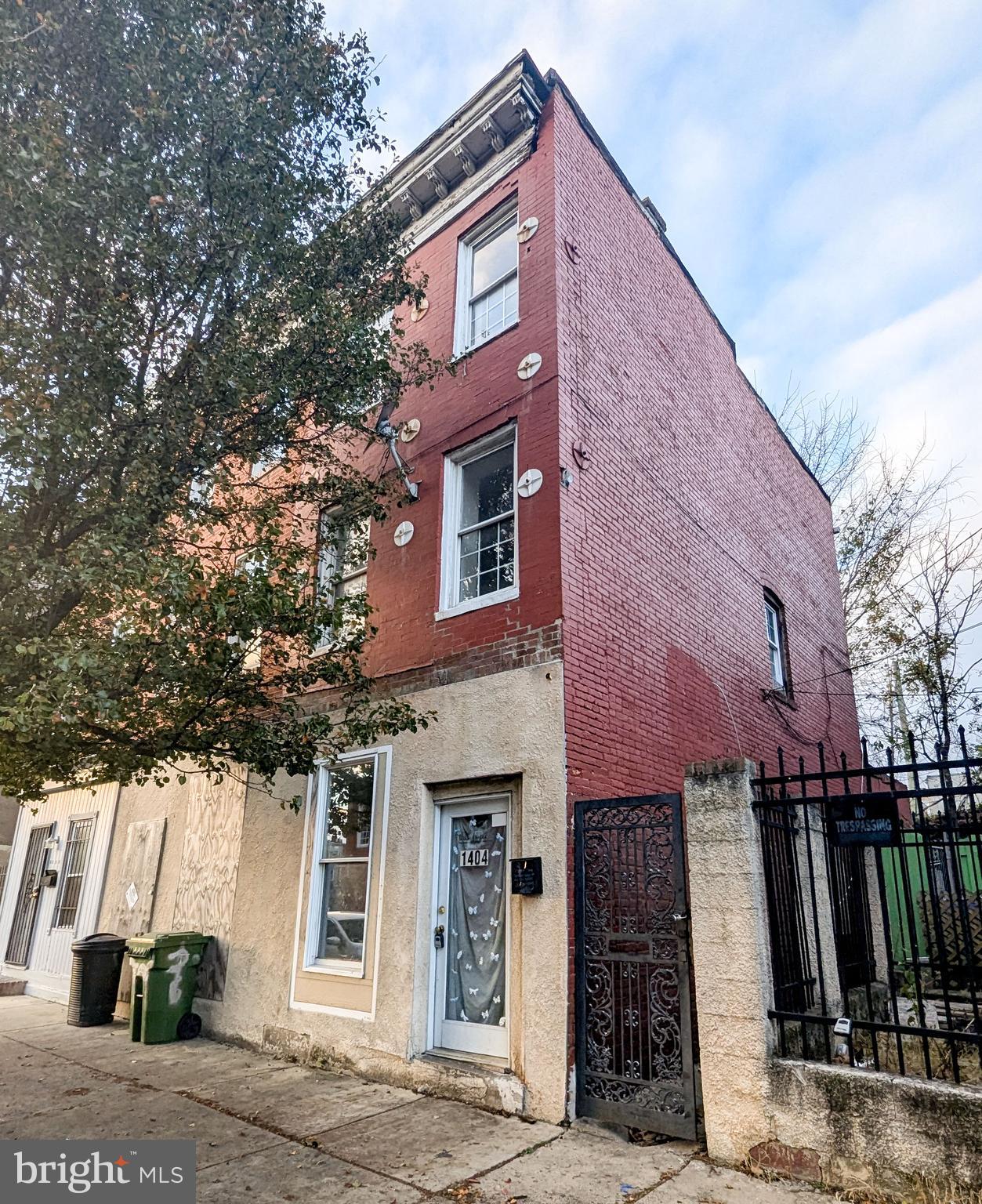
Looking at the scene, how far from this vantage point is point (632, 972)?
5930 millimetres

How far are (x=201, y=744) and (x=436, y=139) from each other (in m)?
7.97

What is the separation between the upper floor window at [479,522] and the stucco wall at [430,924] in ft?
3.89

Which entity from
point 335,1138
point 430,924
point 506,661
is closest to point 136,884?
point 430,924

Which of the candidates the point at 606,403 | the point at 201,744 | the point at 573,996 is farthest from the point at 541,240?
the point at 573,996

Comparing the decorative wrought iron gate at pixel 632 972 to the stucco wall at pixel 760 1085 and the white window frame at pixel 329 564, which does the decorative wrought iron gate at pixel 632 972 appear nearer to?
the stucco wall at pixel 760 1085

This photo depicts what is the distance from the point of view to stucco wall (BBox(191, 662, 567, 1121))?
603cm

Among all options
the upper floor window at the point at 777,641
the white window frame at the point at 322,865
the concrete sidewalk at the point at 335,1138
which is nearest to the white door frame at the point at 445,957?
the concrete sidewalk at the point at 335,1138

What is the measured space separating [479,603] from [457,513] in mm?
1397

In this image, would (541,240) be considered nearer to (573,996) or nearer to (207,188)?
(207,188)

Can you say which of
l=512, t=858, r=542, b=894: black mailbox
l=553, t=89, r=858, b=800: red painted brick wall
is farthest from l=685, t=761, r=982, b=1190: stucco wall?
l=553, t=89, r=858, b=800: red painted brick wall

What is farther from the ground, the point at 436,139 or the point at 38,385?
the point at 436,139

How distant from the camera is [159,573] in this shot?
19.4ft

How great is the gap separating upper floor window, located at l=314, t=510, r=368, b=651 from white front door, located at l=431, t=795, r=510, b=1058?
9.25ft

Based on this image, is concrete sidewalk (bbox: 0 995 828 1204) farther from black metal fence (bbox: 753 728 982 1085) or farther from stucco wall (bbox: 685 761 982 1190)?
black metal fence (bbox: 753 728 982 1085)
